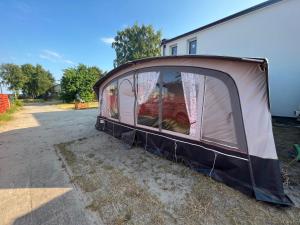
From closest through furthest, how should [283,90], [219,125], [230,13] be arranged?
[219,125], [283,90], [230,13]

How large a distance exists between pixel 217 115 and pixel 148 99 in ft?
5.76

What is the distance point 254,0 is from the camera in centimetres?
662

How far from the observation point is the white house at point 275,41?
5.77 metres

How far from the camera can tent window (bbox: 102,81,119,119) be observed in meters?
5.23

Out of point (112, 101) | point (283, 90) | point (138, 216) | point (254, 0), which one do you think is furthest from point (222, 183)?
point (254, 0)

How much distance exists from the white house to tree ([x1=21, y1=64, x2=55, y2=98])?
36.3 meters

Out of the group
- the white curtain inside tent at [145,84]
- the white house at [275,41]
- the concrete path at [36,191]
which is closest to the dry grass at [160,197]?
the concrete path at [36,191]

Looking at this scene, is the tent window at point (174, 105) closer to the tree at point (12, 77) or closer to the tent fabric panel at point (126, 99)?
the tent fabric panel at point (126, 99)

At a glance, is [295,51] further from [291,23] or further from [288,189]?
[288,189]

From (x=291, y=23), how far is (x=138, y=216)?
25.4 ft

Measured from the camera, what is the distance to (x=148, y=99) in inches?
159

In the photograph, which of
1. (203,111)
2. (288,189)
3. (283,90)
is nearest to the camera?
(288,189)

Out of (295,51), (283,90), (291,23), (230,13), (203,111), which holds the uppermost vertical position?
(230,13)

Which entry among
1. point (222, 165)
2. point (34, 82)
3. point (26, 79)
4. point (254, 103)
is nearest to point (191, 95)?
point (254, 103)
